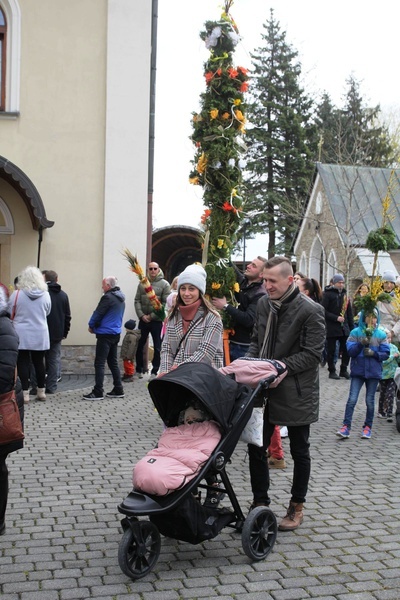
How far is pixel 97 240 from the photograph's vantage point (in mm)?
14938

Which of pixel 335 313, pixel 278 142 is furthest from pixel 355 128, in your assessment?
pixel 335 313

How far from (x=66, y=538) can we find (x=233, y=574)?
1.31m

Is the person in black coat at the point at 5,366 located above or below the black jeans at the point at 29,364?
above

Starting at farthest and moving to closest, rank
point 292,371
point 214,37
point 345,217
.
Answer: point 345,217, point 214,37, point 292,371

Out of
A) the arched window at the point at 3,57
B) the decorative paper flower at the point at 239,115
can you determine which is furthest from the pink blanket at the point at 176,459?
the arched window at the point at 3,57

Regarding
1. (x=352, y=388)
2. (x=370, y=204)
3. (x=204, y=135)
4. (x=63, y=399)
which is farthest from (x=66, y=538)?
(x=370, y=204)

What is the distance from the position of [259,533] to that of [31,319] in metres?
6.89

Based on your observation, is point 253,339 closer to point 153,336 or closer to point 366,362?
point 366,362

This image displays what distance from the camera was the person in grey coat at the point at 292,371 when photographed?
17.7ft

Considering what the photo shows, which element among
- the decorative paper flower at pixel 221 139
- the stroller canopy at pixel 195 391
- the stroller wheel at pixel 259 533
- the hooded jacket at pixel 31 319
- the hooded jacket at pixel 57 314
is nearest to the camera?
the stroller canopy at pixel 195 391

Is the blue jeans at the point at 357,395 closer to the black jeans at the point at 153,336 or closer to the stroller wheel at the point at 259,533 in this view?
the stroller wheel at the point at 259,533

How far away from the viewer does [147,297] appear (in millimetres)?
13930

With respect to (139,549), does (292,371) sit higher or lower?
higher

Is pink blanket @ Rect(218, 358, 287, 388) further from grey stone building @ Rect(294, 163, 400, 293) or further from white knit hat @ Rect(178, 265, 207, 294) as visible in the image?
grey stone building @ Rect(294, 163, 400, 293)
